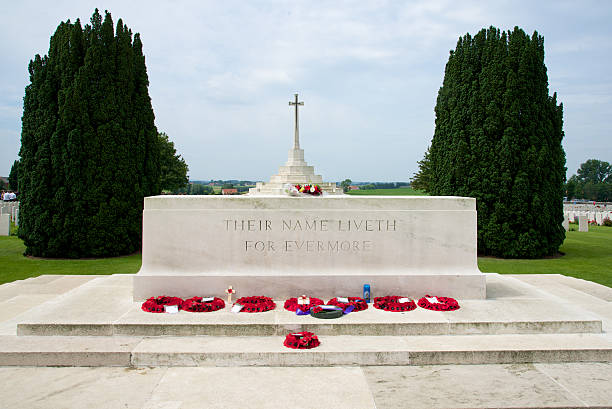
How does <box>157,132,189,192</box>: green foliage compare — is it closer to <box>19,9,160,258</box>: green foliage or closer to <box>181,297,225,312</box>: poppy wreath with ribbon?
<box>19,9,160,258</box>: green foliage

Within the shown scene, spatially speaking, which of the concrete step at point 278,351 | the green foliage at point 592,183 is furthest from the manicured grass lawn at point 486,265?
the green foliage at point 592,183

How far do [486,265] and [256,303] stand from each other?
7972mm

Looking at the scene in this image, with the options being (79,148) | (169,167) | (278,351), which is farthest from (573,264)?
(169,167)

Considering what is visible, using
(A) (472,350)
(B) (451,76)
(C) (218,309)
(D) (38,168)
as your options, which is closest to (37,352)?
(C) (218,309)

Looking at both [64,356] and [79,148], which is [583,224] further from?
[64,356]

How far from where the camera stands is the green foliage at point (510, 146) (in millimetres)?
13023

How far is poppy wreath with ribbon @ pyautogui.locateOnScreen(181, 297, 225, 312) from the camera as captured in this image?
647 cm

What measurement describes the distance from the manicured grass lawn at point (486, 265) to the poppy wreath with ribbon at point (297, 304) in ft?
20.0

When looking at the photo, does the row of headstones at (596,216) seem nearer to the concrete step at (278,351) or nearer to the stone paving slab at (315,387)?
the concrete step at (278,351)

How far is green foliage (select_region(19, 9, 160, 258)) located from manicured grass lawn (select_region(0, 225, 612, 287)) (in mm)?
772

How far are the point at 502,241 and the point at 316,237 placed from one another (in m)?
8.12

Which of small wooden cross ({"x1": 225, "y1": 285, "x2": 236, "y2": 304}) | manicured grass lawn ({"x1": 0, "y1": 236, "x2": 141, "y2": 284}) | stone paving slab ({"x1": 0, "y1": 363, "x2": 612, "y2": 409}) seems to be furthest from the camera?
manicured grass lawn ({"x1": 0, "y1": 236, "x2": 141, "y2": 284})

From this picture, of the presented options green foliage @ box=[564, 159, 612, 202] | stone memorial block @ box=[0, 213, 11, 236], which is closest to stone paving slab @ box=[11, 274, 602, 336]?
stone memorial block @ box=[0, 213, 11, 236]

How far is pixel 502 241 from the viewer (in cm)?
1316
